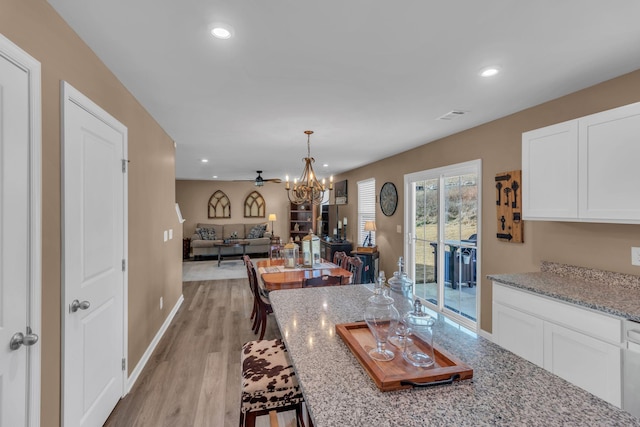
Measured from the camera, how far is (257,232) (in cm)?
991

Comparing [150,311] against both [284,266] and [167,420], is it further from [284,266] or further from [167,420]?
[284,266]

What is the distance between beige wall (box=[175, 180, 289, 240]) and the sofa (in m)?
0.25

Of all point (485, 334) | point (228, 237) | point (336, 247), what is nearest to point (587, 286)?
point (485, 334)

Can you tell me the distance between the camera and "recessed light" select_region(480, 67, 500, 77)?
2.11 meters

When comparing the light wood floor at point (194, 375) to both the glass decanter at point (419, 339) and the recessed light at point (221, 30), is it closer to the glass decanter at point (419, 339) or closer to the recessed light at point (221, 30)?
the glass decanter at point (419, 339)

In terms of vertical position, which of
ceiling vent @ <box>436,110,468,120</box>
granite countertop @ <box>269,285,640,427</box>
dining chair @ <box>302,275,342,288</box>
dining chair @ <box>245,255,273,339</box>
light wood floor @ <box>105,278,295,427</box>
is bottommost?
light wood floor @ <box>105,278,295,427</box>

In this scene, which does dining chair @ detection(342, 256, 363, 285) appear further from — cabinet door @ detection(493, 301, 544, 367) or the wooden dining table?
cabinet door @ detection(493, 301, 544, 367)

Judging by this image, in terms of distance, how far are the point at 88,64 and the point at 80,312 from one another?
1488 mm

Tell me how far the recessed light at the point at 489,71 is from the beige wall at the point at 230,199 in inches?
341

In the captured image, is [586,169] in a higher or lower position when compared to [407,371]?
higher

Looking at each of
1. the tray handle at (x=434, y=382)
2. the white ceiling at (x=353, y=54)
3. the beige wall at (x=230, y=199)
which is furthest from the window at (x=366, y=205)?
the tray handle at (x=434, y=382)

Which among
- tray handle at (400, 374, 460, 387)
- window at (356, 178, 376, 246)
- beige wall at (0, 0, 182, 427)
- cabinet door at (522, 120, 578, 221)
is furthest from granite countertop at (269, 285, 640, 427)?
window at (356, 178, 376, 246)

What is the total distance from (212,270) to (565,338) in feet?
23.3

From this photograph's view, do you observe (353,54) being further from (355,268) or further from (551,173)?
(355,268)
